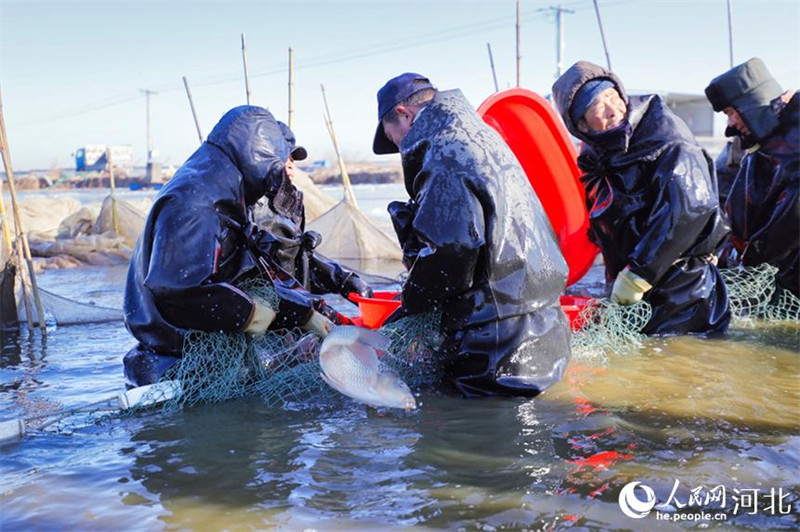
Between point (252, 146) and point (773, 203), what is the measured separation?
13.8ft

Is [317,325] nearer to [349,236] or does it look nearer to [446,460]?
[446,460]

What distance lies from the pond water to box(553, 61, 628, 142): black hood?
5.85ft

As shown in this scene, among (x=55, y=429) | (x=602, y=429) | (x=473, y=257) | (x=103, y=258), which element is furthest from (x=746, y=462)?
(x=103, y=258)

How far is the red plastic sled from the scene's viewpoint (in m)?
6.43

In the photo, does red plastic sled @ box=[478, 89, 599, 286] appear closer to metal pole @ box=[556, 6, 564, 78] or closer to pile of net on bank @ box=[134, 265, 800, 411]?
pile of net on bank @ box=[134, 265, 800, 411]

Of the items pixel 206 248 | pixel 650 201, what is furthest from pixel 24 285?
pixel 650 201

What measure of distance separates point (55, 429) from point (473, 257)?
2348mm

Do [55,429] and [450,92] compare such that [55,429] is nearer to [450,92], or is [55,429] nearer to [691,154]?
[450,92]

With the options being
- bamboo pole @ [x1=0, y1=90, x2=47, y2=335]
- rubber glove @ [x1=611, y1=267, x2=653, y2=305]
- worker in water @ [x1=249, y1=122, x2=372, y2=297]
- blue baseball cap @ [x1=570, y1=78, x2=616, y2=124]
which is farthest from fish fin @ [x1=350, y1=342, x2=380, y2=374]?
bamboo pole @ [x1=0, y1=90, x2=47, y2=335]

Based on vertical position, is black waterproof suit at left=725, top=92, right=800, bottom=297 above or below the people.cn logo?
above

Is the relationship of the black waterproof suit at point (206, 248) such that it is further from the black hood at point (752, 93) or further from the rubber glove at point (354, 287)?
the black hood at point (752, 93)

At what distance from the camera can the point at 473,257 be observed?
402 cm

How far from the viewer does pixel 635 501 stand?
3039 millimetres

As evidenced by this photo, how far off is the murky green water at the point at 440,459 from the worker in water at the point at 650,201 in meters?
0.76
